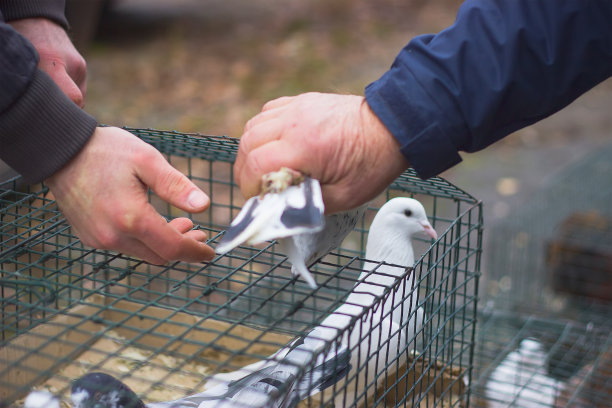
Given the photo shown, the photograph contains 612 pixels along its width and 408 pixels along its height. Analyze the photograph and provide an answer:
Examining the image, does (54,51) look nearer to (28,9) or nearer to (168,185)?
(28,9)

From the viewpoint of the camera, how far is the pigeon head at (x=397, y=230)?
5.53ft

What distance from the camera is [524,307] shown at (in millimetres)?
2928

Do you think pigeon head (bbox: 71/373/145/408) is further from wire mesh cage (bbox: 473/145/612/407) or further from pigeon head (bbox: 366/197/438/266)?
wire mesh cage (bbox: 473/145/612/407)

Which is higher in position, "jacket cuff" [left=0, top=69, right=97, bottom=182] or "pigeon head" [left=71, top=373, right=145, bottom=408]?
"jacket cuff" [left=0, top=69, right=97, bottom=182]

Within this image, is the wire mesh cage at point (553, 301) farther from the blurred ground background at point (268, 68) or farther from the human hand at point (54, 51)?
the human hand at point (54, 51)

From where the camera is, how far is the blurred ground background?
5.14 m

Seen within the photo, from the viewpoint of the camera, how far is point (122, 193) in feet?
3.61

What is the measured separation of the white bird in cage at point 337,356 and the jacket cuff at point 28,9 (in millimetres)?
885

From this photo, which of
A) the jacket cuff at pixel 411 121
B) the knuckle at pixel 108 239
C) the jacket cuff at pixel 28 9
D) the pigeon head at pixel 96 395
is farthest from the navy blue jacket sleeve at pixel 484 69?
the jacket cuff at pixel 28 9

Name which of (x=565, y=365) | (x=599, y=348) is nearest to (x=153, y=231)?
(x=565, y=365)

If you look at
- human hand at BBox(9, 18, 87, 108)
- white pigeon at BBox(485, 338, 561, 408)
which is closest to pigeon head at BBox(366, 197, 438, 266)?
white pigeon at BBox(485, 338, 561, 408)

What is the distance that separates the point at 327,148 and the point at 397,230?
680mm

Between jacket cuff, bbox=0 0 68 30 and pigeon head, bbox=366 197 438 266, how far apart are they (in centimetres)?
99

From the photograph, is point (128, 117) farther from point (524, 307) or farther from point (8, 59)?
point (8, 59)
